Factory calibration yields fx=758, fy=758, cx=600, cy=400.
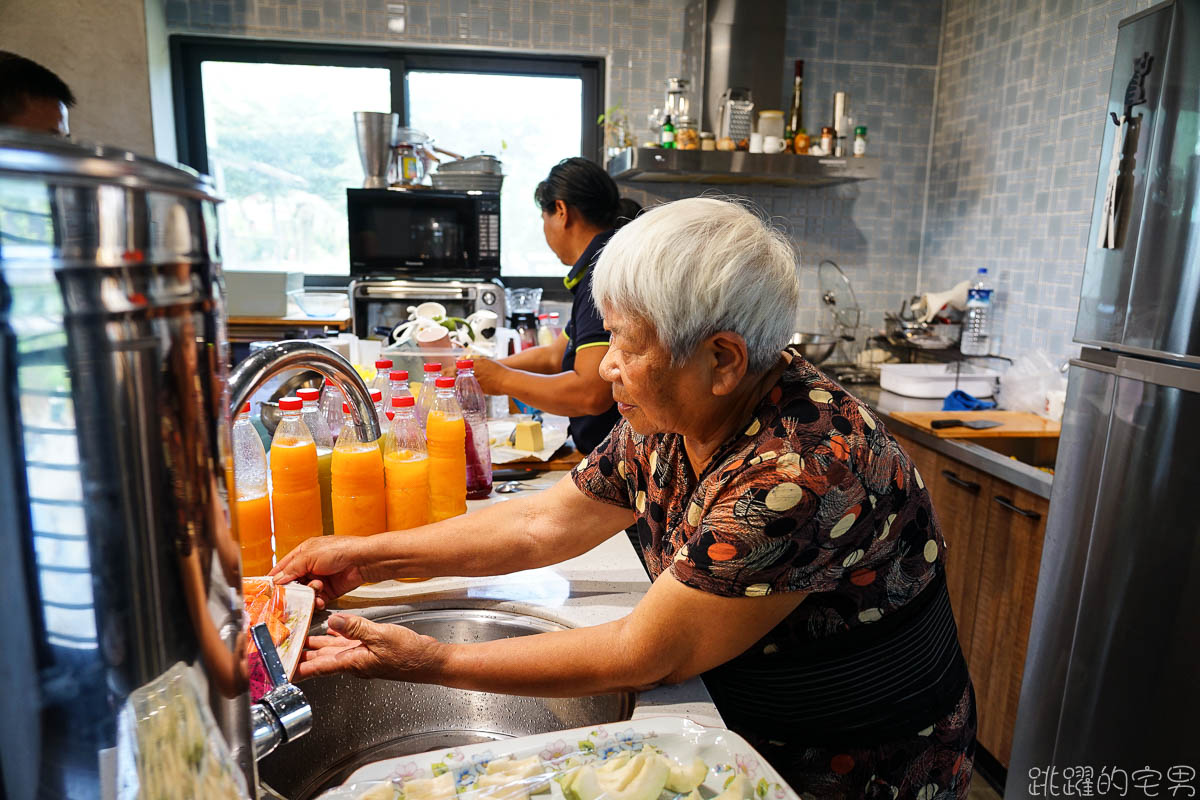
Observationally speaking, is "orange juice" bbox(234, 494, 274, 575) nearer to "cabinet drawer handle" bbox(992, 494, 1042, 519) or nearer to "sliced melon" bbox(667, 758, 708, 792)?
"sliced melon" bbox(667, 758, 708, 792)

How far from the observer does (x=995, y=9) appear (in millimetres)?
3674

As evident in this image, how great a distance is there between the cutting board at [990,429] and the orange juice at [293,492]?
2.25 meters

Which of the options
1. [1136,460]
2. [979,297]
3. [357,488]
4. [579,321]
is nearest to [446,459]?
[357,488]

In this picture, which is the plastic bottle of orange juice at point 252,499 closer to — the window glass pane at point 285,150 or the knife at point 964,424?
the knife at point 964,424

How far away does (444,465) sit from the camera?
1485mm

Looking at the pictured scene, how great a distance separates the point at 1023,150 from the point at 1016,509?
6.27 ft

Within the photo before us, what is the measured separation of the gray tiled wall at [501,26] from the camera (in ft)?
13.1

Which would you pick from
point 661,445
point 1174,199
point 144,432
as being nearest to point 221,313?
point 144,432

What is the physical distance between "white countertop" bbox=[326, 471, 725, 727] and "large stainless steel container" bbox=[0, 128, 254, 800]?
3.16 ft

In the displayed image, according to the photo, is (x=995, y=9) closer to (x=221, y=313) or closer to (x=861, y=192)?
(x=861, y=192)

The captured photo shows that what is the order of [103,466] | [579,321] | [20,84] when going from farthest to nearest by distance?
[579,321], [20,84], [103,466]

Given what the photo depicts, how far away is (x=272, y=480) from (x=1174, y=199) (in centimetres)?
193

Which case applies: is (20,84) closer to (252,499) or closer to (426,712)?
(252,499)

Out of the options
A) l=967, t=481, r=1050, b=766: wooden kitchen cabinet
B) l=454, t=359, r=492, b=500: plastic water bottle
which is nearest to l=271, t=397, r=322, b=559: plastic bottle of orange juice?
l=454, t=359, r=492, b=500: plastic water bottle
